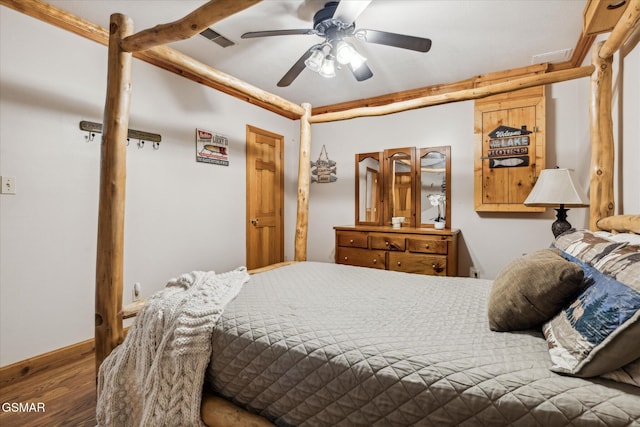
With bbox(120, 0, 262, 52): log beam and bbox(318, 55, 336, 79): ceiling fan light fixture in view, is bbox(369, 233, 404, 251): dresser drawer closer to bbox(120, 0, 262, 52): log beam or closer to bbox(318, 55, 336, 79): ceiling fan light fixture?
bbox(318, 55, 336, 79): ceiling fan light fixture

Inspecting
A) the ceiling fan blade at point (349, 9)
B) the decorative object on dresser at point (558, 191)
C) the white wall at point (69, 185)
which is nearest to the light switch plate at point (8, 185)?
the white wall at point (69, 185)

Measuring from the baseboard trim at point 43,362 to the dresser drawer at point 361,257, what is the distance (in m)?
2.44

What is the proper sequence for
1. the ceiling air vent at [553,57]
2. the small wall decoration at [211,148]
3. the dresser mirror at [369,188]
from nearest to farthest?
1. the ceiling air vent at [553,57]
2. the small wall decoration at [211,148]
3. the dresser mirror at [369,188]

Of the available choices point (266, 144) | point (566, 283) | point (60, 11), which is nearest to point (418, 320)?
point (566, 283)

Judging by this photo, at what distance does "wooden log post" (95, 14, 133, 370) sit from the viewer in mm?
1653

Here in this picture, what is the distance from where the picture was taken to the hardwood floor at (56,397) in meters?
1.72

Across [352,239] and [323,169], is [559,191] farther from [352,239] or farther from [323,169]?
[323,169]

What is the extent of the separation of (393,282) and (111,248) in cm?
157

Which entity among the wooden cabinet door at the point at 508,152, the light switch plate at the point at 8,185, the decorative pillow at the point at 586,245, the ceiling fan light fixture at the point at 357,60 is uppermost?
the ceiling fan light fixture at the point at 357,60

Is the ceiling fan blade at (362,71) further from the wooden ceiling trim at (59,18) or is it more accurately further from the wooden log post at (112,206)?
the wooden ceiling trim at (59,18)


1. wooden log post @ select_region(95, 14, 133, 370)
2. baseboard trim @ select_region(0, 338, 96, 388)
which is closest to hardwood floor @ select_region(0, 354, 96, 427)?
baseboard trim @ select_region(0, 338, 96, 388)

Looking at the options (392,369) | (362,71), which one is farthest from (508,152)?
(392,369)

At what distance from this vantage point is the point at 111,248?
1.66 meters

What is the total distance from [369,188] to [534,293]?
309cm
